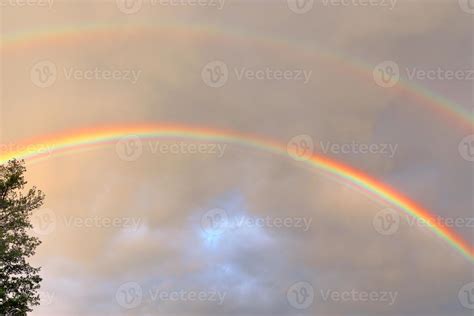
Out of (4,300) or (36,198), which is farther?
(36,198)

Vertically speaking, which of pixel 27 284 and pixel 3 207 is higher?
pixel 3 207

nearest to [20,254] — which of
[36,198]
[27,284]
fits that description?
[27,284]

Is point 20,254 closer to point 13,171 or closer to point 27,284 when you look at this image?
point 27,284

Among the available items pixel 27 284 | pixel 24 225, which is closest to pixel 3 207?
pixel 24 225

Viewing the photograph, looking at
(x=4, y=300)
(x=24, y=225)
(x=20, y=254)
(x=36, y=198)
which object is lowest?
(x=4, y=300)

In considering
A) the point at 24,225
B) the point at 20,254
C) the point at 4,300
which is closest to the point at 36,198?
the point at 24,225

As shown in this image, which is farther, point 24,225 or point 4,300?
point 24,225

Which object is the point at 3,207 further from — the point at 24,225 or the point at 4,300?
the point at 4,300

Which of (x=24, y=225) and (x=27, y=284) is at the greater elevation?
(x=24, y=225)

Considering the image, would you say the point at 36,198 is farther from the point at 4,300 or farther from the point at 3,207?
the point at 4,300
